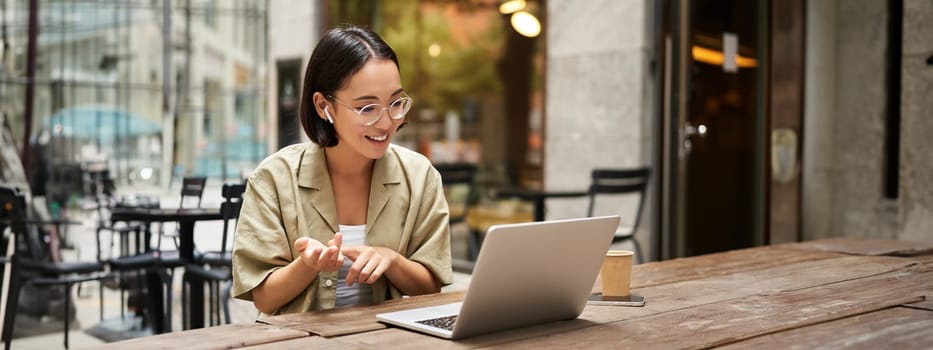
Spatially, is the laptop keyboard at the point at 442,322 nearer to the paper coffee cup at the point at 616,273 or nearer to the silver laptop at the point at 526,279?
the silver laptop at the point at 526,279

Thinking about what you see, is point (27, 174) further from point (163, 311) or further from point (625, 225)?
point (625, 225)

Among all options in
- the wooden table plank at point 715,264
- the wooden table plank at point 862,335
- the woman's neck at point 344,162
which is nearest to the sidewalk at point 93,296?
the woman's neck at point 344,162

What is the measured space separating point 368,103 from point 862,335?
1.03 meters

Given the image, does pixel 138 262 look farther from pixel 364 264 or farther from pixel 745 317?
pixel 745 317

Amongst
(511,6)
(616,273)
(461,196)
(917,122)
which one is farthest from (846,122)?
(616,273)

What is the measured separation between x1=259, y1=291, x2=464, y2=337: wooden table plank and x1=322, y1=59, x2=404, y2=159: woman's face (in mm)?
344

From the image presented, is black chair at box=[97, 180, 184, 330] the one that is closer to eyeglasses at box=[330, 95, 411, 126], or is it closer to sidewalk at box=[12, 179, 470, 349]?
sidewalk at box=[12, 179, 470, 349]

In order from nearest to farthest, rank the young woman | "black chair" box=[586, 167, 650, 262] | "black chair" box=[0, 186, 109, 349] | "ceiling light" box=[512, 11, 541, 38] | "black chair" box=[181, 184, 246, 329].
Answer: the young woman → "black chair" box=[181, 184, 246, 329] → "black chair" box=[0, 186, 109, 349] → "black chair" box=[586, 167, 650, 262] → "ceiling light" box=[512, 11, 541, 38]

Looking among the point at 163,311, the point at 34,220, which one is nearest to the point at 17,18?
the point at 34,220

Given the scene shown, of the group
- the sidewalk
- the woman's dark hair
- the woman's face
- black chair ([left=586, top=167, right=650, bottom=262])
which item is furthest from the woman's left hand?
black chair ([left=586, top=167, right=650, bottom=262])

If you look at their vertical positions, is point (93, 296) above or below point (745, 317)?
below

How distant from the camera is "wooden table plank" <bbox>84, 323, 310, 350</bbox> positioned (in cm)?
128

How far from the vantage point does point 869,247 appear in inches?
108

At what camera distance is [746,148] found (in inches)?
210
